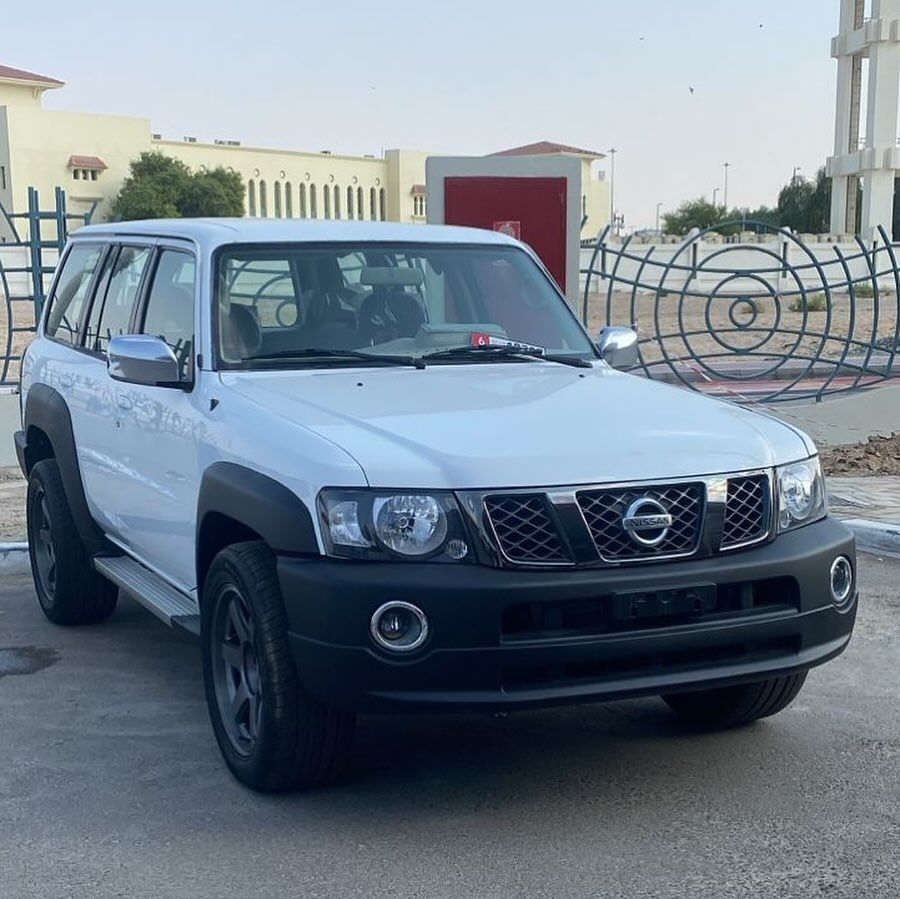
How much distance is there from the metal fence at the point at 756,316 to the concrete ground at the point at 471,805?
451 cm

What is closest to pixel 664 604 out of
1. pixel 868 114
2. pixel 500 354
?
pixel 500 354

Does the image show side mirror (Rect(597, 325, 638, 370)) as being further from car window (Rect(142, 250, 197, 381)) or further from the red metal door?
the red metal door

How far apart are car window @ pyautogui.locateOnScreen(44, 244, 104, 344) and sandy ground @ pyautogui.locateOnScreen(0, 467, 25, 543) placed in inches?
73.9

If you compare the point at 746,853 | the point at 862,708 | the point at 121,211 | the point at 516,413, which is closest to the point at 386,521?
the point at 516,413

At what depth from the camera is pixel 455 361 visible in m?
5.26

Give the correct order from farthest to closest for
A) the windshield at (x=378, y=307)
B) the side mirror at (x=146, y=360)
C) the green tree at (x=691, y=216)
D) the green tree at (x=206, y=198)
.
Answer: the green tree at (x=691, y=216) < the green tree at (x=206, y=198) < the windshield at (x=378, y=307) < the side mirror at (x=146, y=360)

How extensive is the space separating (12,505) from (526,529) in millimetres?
6753

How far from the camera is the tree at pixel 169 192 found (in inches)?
3322

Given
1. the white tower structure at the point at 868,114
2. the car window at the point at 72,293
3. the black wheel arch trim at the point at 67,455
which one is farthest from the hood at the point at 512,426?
the white tower structure at the point at 868,114

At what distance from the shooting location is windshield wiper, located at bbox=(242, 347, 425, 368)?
5.08 meters

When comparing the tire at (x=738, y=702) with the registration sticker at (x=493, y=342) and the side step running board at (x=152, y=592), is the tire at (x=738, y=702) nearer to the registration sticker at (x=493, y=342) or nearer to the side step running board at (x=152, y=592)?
the registration sticker at (x=493, y=342)

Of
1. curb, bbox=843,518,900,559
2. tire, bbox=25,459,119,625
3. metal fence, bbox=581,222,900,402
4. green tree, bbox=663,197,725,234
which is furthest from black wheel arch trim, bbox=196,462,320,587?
green tree, bbox=663,197,725,234

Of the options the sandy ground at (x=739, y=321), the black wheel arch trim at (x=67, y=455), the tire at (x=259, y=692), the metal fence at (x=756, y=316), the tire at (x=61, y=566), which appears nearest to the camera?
the tire at (x=259, y=692)

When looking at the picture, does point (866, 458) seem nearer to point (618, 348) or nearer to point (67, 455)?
point (618, 348)
